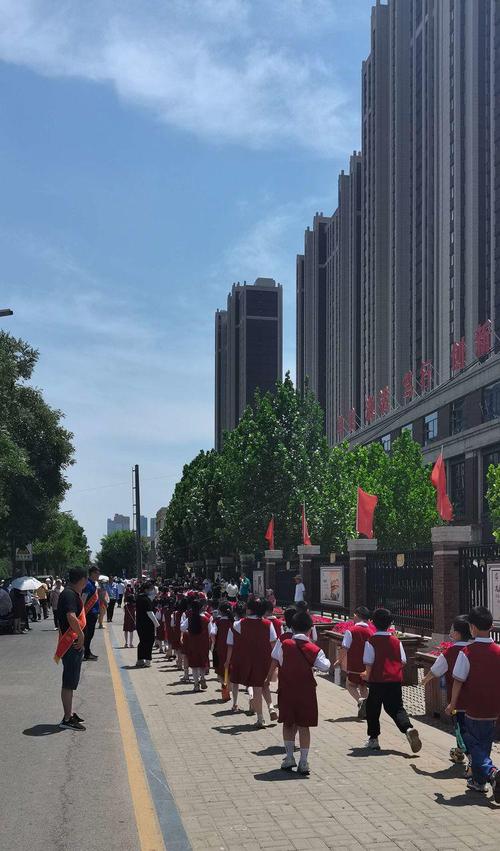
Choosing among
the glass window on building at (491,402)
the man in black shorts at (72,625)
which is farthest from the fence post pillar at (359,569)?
the glass window on building at (491,402)

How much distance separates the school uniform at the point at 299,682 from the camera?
8164 millimetres

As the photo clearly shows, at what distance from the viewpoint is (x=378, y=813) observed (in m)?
6.76

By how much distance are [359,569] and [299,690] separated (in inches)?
560

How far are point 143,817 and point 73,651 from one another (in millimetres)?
3835

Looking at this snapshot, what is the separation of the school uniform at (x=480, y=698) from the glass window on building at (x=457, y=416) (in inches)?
2119

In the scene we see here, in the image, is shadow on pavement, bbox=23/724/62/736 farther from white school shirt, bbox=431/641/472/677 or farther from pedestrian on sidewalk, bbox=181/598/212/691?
white school shirt, bbox=431/641/472/677

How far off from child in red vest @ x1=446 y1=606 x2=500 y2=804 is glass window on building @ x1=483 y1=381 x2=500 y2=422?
160ft

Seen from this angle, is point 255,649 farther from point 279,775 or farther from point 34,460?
point 34,460

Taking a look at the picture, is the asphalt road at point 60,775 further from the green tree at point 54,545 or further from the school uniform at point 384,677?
the green tree at point 54,545

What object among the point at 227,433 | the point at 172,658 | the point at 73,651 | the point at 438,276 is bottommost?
the point at 172,658

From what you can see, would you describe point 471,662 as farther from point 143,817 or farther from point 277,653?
point 143,817

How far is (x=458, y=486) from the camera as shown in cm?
6122

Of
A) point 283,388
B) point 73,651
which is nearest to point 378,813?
point 73,651

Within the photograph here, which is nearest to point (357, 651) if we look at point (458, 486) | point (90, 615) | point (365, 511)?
point (90, 615)
